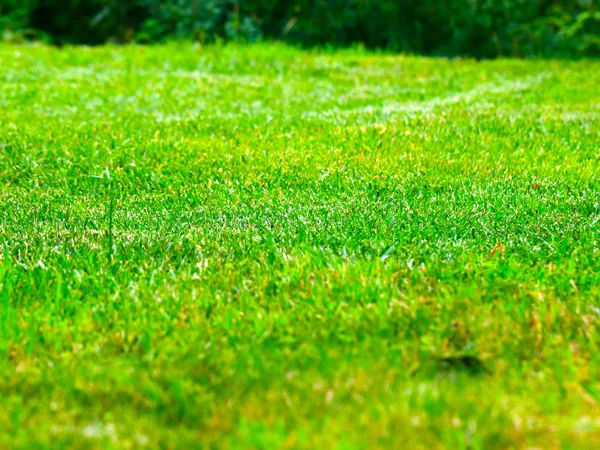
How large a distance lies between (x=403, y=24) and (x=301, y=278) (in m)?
10.6

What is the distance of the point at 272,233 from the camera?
4293 millimetres

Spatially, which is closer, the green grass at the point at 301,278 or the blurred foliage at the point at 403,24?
the green grass at the point at 301,278

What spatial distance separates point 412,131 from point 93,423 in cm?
463

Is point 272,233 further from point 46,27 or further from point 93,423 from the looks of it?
point 46,27

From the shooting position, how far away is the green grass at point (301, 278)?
248 centimetres

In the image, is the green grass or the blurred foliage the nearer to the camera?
the green grass

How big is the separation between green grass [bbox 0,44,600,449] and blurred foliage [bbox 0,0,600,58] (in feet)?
18.3

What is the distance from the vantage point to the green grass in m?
2.48

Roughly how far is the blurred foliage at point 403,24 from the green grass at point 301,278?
18.3ft

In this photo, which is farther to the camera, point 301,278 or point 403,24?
point 403,24

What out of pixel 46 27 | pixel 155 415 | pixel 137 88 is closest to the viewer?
pixel 155 415

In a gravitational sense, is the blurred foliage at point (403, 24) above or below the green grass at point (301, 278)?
above

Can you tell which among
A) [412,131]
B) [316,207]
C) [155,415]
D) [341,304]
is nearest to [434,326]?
[341,304]

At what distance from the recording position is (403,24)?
44.2 ft
